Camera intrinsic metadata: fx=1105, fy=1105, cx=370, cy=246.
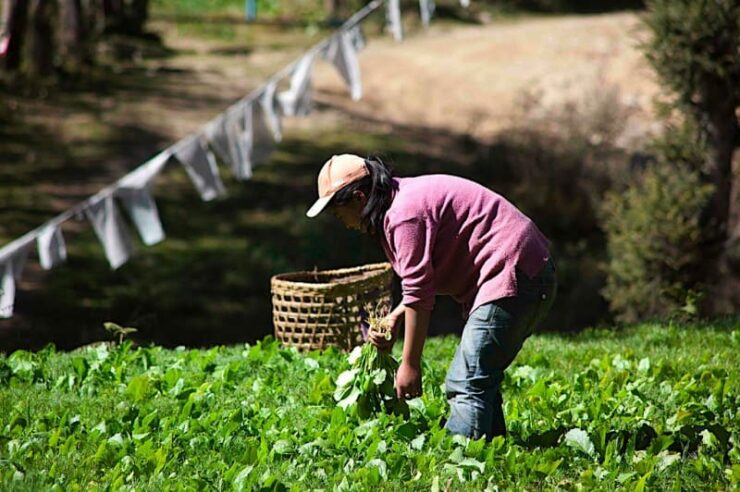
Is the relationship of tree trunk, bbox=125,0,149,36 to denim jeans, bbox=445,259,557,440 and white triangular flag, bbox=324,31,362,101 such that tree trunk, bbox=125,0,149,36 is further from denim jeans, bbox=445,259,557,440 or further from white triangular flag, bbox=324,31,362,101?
denim jeans, bbox=445,259,557,440

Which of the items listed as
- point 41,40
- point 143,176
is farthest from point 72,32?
point 143,176

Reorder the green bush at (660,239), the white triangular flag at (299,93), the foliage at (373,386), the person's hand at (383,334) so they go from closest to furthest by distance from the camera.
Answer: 1. the person's hand at (383,334)
2. the foliage at (373,386)
3. the green bush at (660,239)
4. the white triangular flag at (299,93)

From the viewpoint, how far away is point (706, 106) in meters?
10.1

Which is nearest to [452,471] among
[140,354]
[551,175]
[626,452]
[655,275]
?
[626,452]

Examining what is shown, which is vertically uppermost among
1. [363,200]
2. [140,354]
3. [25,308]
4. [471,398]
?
[363,200]

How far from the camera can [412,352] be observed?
4.65 m

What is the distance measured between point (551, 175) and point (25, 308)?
7669mm

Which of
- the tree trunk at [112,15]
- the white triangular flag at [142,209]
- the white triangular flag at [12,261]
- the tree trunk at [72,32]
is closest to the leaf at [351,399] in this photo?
the white triangular flag at [12,261]

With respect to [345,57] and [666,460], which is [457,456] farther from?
[345,57]

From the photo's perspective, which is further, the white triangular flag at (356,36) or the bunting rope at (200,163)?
the white triangular flag at (356,36)

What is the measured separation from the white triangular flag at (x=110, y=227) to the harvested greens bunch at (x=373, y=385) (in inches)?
177

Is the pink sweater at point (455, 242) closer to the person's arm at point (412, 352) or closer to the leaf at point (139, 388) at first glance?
the person's arm at point (412, 352)

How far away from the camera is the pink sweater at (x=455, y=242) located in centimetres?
454

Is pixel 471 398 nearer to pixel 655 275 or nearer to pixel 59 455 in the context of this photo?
pixel 59 455
